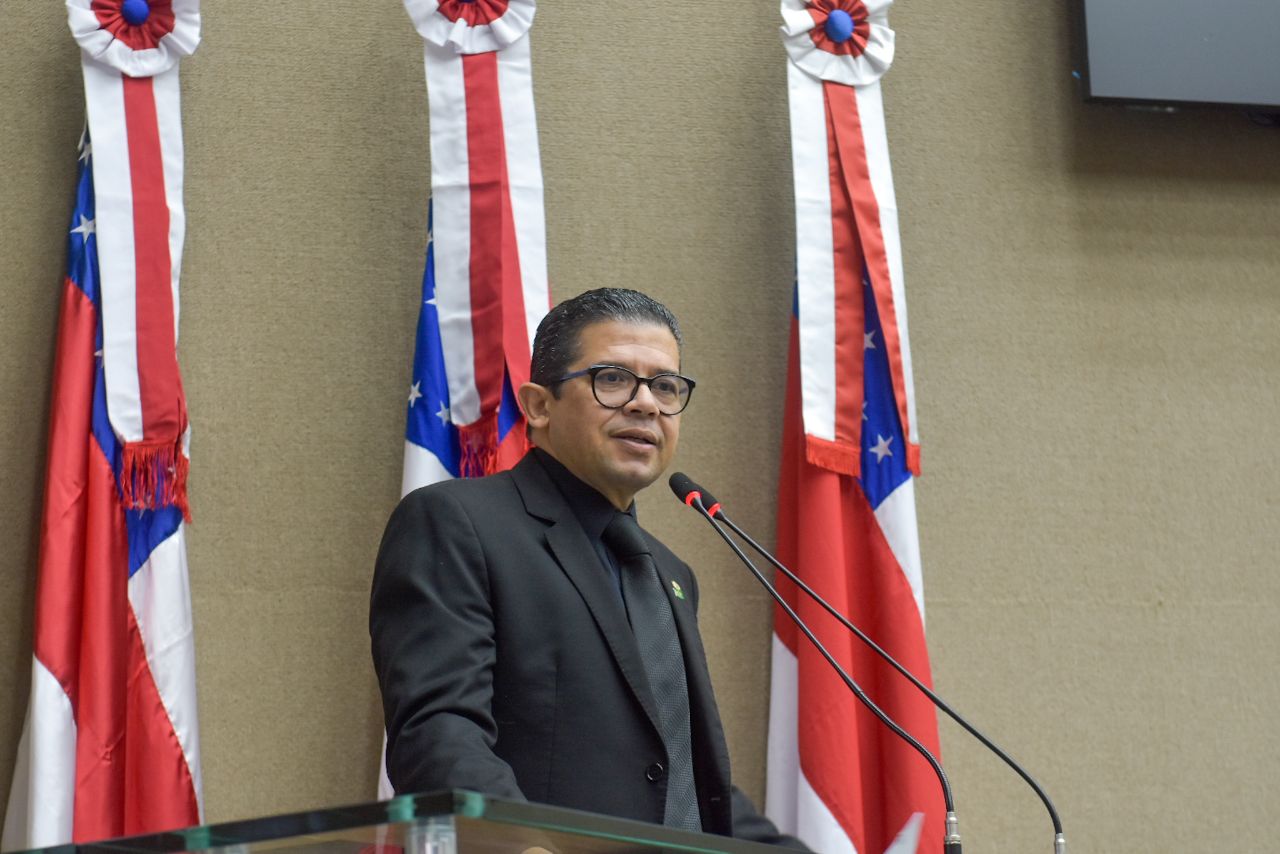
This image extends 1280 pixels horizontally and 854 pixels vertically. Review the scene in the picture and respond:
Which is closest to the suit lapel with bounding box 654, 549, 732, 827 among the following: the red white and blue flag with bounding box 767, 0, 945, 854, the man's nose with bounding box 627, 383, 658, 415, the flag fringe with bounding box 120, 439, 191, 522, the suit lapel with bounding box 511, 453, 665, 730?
the suit lapel with bounding box 511, 453, 665, 730

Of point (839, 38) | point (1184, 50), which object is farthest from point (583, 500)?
point (1184, 50)

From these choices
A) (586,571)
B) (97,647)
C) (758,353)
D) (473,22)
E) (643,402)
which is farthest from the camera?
(758,353)

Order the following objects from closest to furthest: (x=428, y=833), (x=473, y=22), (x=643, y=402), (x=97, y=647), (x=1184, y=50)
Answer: (x=428, y=833)
(x=643, y=402)
(x=97, y=647)
(x=473, y=22)
(x=1184, y=50)

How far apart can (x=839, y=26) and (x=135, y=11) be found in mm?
1626

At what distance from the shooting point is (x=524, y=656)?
2010 millimetres

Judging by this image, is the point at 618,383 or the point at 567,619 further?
the point at 618,383

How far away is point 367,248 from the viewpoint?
343cm

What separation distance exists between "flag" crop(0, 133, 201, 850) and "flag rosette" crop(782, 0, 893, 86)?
67.1 inches

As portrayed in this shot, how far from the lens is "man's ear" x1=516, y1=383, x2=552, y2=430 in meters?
2.34

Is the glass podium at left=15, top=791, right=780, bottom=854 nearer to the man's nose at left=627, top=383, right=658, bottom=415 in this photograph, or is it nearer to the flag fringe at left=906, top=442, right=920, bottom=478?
the man's nose at left=627, top=383, right=658, bottom=415

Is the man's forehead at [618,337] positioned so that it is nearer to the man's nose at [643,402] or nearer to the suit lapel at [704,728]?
the man's nose at [643,402]

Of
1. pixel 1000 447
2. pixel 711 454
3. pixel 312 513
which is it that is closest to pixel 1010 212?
pixel 1000 447

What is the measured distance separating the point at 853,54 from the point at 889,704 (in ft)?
5.11

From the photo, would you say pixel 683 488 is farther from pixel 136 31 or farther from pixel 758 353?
pixel 136 31
